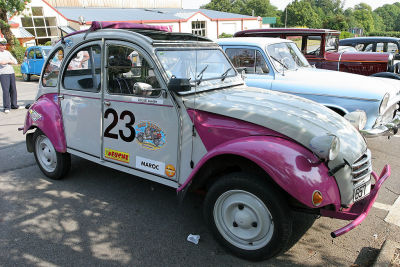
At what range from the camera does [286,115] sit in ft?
10.1

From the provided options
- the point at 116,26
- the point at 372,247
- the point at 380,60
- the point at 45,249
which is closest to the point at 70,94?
the point at 116,26

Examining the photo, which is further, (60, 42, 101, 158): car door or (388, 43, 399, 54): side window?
(388, 43, 399, 54): side window

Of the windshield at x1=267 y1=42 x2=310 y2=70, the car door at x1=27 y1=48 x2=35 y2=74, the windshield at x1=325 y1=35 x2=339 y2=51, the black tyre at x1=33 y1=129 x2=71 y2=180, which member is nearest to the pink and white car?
the black tyre at x1=33 y1=129 x2=71 y2=180

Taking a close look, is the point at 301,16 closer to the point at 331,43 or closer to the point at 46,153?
the point at 331,43

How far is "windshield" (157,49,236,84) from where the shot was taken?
3467 mm

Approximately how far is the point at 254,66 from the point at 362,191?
375 centimetres

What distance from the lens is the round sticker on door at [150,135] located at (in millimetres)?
3408

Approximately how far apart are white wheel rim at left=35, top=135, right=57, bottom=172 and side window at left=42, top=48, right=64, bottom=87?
83 centimetres

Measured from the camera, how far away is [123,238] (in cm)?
338

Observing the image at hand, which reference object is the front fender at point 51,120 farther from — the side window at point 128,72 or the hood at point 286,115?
the hood at point 286,115

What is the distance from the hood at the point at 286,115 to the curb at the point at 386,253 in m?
0.90

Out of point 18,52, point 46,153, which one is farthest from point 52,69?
point 18,52

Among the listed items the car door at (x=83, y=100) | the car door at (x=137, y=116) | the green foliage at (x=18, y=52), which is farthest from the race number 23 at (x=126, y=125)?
the green foliage at (x=18, y=52)

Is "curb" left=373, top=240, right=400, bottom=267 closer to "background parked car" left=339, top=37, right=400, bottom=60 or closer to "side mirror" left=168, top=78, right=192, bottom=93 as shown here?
"side mirror" left=168, top=78, right=192, bottom=93
